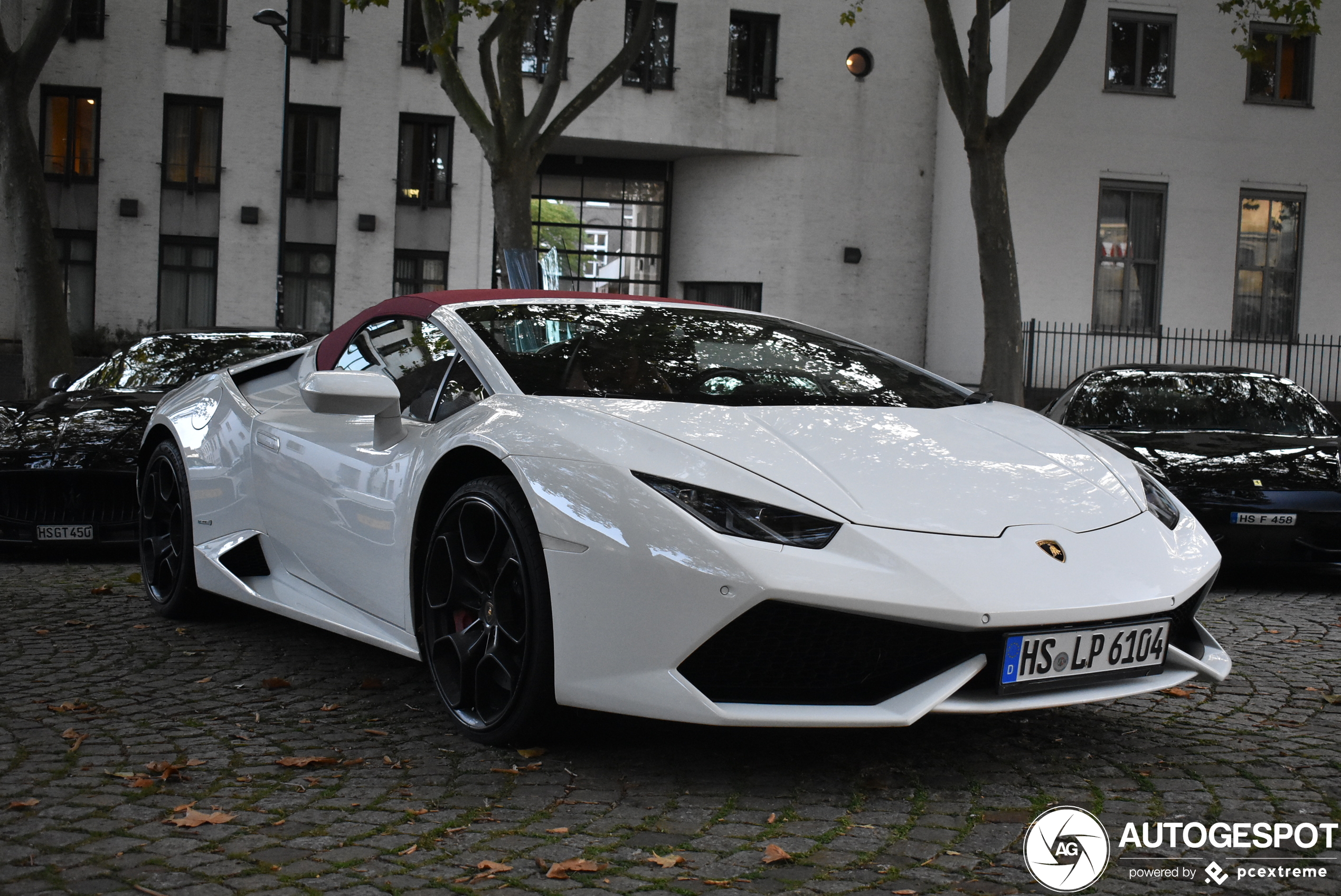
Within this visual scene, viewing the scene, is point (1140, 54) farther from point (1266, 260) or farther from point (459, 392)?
point (459, 392)

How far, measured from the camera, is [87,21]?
985 inches

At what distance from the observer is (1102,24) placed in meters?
22.0

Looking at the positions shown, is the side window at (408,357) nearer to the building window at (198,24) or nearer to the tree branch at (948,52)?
the tree branch at (948,52)

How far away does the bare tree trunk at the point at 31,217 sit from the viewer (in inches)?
571

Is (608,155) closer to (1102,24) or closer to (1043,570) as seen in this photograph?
(1102,24)

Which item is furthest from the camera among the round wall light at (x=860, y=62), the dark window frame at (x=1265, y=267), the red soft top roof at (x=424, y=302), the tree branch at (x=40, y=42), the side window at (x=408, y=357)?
the round wall light at (x=860, y=62)

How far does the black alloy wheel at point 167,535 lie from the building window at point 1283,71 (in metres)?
21.6

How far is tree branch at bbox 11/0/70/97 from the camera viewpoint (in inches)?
565

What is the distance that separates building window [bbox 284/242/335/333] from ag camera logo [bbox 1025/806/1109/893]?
79.8ft

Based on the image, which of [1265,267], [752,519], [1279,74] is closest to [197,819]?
[752,519]

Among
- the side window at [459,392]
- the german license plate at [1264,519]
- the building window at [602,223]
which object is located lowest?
the german license plate at [1264,519]

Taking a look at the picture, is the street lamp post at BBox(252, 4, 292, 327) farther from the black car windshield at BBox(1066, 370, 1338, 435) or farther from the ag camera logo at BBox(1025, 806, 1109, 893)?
the ag camera logo at BBox(1025, 806, 1109, 893)

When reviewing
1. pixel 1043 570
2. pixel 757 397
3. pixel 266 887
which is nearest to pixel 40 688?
pixel 266 887

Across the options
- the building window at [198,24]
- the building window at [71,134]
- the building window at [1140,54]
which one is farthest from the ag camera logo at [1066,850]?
the building window at [71,134]
